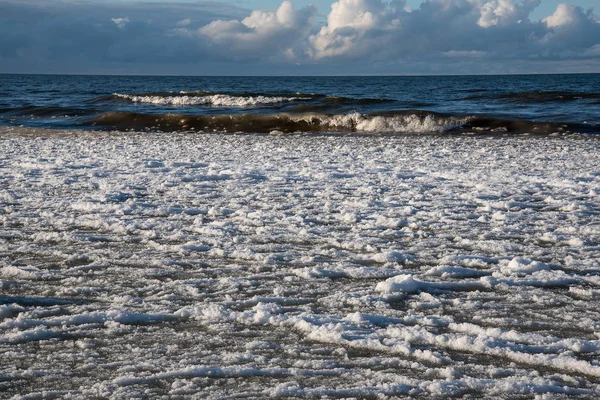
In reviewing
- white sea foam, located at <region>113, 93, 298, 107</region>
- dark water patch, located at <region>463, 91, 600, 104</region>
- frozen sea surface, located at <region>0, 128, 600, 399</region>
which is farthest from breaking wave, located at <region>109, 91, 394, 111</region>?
frozen sea surface, located at <region>0, 128, 600, 399</region>

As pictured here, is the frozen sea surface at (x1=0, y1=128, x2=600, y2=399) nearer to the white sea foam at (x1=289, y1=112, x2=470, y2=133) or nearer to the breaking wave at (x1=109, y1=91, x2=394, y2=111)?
the white sea foam at (x1=289, y1=112, x2=470, y2=133)

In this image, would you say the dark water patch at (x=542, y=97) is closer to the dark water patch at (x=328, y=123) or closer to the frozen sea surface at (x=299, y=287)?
the dark water patch at (x=328, y=123)

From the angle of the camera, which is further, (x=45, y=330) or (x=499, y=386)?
(x=45, y=330)

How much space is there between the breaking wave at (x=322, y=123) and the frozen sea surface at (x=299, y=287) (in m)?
10.4

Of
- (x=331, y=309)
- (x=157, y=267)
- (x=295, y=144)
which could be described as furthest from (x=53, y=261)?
(x=295, y=144)

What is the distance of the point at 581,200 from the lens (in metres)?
7.26

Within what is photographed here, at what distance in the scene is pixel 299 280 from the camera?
4.39 meters

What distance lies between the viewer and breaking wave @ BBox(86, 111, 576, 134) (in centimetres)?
1880

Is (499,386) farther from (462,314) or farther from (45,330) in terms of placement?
(45,330)

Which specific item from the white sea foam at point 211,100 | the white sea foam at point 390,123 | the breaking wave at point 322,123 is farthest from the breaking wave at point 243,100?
the white sea foam at point 390,123

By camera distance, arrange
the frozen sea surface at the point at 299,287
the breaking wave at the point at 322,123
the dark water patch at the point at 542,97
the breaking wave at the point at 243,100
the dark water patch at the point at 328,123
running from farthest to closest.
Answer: the dark water patch at the point at 542,97, the breaking wave at the point at 243,100, the breaking wave at the point at 322,123, the dark water patch at the point at 328,123, the frozen sea surface at the point at 299,287

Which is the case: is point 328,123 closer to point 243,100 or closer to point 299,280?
point 243,100

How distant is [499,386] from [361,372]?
0.63 m

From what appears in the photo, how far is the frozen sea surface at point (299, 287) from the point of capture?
301 centimetres
